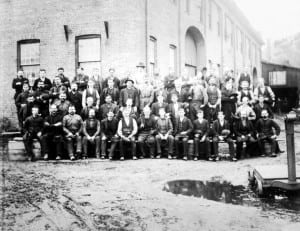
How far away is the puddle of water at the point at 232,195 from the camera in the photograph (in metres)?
5.36

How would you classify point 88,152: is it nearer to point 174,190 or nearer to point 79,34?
point 174,190

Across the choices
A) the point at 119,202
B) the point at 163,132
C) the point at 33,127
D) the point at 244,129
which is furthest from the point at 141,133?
the point at 119,202

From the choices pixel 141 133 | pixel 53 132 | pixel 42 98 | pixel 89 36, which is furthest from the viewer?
pixel 89 36

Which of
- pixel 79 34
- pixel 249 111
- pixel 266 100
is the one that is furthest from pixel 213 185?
pixel 79 34

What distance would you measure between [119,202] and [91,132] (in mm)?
5075

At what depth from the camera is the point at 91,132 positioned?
34.7 feet

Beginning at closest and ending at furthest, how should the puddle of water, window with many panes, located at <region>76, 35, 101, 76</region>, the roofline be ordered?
1. the puddle of water
2. window with many panes, located at <region>76, 35, 101, 76</region>
3. the roofline

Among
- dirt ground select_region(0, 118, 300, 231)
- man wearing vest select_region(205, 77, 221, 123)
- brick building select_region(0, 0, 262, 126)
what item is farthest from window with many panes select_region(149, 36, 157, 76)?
dirt ground select_region(0, 118, 300, 231)

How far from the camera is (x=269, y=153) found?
10266 mm

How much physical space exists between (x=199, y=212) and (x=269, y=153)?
5704 millimetres

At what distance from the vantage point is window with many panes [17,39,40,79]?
613 inches

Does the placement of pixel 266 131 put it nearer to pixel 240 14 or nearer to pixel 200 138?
pixel 200 138

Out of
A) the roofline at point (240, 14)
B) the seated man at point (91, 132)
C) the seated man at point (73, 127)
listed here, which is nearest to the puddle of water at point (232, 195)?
the seated man at point (91, 132)

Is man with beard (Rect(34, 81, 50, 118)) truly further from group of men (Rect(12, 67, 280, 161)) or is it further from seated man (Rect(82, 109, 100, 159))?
seated man (Rect(82, 109, 100, 159))
